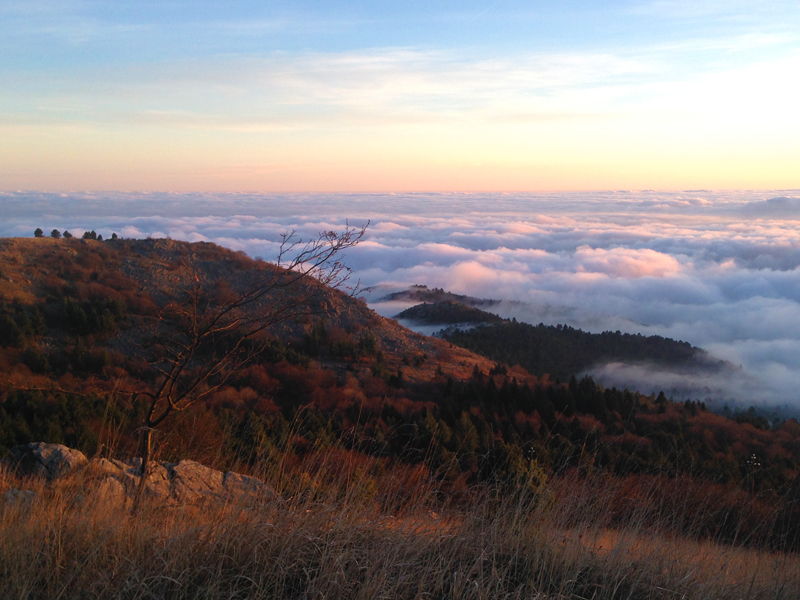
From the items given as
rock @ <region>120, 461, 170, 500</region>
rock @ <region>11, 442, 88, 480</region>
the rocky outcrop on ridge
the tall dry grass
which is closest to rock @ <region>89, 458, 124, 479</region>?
the rocky outcrop on ridge

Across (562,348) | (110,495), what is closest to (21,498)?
(110,495)

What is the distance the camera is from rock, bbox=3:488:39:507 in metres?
3.03

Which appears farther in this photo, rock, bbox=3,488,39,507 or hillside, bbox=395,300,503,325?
hillside, bbox=395,300,503,325

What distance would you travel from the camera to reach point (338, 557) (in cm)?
237

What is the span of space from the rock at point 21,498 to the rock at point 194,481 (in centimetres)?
88

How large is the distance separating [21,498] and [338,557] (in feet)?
6.96

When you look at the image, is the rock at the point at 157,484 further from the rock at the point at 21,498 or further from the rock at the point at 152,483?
the rock at the point at 21,498

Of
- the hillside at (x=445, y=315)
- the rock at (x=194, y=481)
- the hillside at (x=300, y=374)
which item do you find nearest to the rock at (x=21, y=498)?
the rock at (x=194, y=481)

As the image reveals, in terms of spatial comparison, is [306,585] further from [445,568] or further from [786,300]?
[786,300]

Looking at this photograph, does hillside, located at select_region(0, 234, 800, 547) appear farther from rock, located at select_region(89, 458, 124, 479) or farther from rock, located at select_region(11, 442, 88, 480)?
rock, located at select_region(89, 458, 124, 479)

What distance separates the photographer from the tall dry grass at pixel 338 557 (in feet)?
7.51

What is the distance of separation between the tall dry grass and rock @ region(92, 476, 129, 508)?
1.7 inches

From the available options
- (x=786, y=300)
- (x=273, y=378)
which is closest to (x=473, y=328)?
(x=273, y=378)

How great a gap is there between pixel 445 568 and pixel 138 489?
204 centimetres
